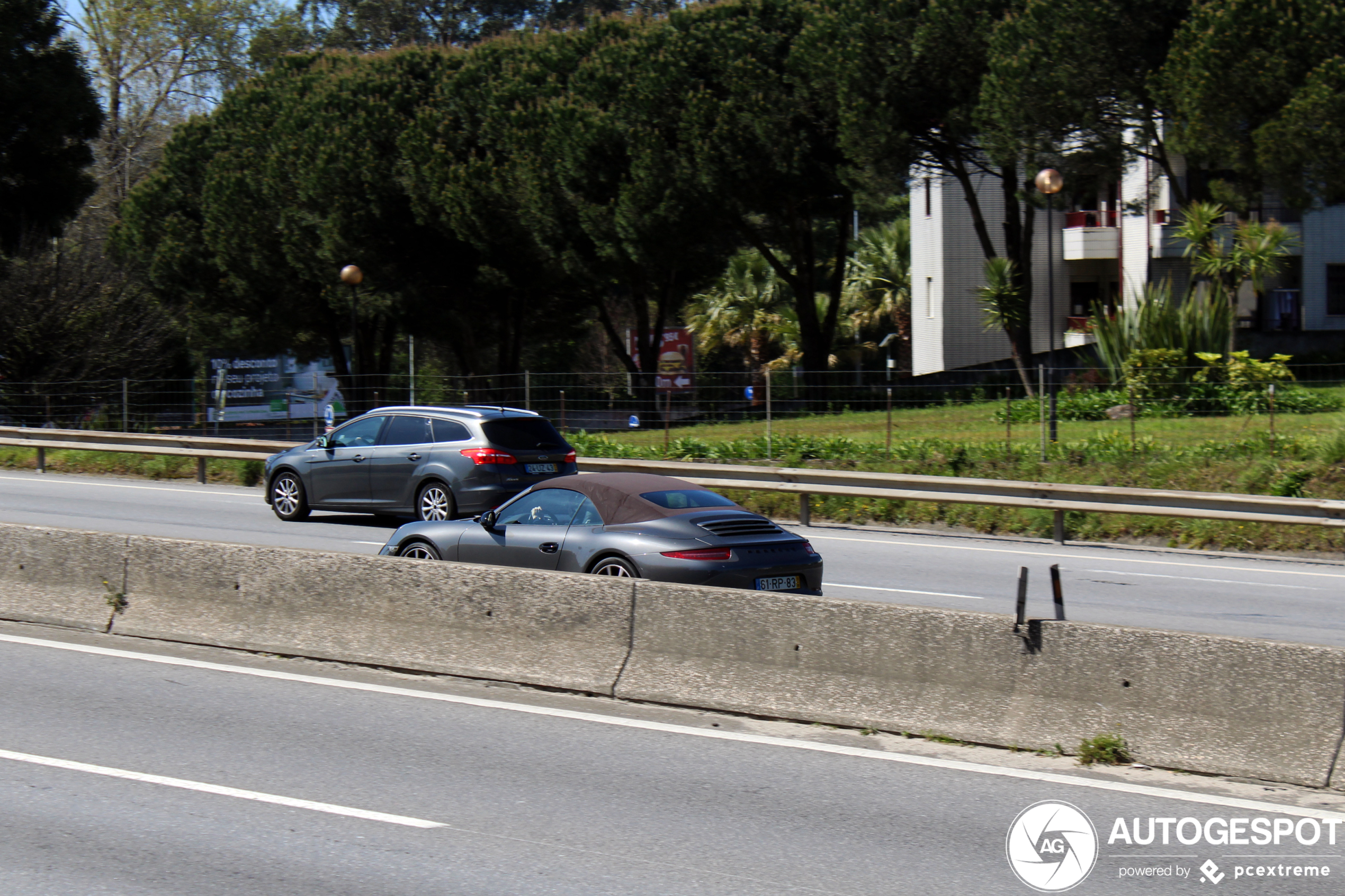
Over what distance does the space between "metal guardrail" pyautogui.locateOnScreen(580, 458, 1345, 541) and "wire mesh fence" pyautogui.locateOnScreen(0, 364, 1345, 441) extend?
2348 millimetres

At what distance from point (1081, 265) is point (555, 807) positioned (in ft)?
124

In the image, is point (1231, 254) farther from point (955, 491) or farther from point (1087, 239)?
point (955, 491)

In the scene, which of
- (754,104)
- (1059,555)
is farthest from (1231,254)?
(1059,555)

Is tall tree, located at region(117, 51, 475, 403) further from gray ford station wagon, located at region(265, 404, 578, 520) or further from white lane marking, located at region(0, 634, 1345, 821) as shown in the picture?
white lane marking, located at region(0, 634, 1345, 821)

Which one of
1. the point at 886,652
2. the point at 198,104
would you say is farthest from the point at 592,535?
the point at 198,104

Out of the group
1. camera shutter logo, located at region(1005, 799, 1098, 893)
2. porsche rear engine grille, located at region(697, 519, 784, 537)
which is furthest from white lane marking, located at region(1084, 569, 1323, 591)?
camera shutter logo, located at region(1005, 799, 1098, 893)

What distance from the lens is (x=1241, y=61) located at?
85.4 feet

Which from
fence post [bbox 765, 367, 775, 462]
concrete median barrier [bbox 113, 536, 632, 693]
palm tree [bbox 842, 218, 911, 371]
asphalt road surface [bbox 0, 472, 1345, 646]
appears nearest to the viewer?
concrete median barrier [bbox 113, 536, 632, 693]

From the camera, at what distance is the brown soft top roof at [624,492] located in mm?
10625

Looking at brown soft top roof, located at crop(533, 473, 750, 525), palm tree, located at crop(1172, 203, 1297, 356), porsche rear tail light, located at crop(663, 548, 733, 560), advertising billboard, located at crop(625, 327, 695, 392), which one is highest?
palm tree, located at crop(1172, 203, 1297, 356)

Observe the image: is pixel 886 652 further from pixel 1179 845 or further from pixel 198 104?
pixel 198 104

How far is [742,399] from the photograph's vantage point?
2452 cm

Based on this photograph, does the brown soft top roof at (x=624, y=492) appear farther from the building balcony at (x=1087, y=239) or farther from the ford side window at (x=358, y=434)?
the building balcony at (x=1087, y=239)

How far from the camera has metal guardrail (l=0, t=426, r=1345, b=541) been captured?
1625 centimetres
